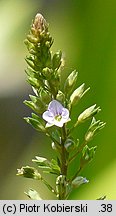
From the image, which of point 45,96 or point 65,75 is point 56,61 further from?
point 65,75

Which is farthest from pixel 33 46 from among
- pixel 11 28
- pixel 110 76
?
pixel 11 28

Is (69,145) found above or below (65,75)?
below

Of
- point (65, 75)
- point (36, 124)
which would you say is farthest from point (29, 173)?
point (65, 75)

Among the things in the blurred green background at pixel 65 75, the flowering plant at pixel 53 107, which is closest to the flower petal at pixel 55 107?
the flowering plant at pixel 53 107

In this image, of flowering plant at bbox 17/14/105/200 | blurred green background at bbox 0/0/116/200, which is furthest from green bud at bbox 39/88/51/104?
blurred green background at bbox 0/0/116/200

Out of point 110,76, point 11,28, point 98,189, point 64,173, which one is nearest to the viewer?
point 64,173

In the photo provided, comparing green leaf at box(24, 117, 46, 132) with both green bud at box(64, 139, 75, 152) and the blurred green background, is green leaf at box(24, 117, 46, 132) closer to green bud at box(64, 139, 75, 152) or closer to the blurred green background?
green bud at box(64, 139, 75, 152)

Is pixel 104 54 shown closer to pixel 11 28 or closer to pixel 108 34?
pixel 108 34
